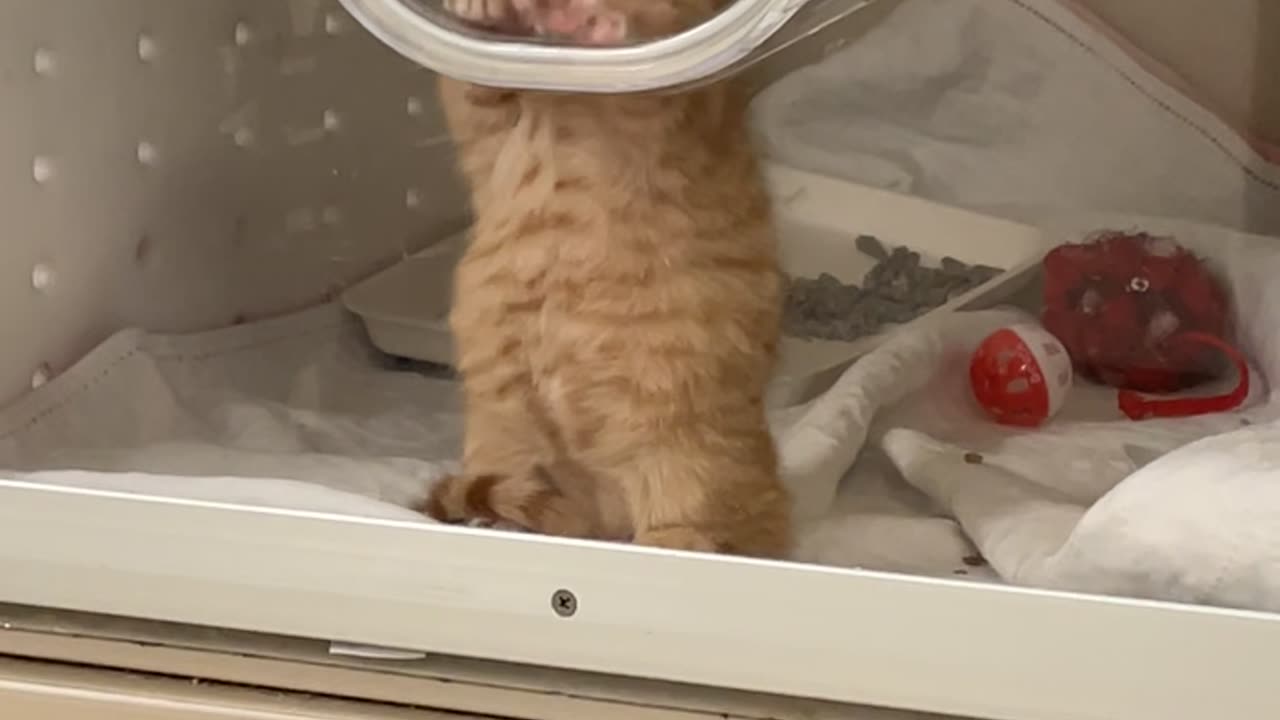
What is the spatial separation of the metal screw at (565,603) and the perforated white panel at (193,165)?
332mm

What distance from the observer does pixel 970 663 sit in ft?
2.04

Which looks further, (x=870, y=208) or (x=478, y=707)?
(x=870, y=208)

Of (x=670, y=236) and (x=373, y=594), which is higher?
(x=670, y=236)

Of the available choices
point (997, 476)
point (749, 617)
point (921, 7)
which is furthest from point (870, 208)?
point (749, 617)

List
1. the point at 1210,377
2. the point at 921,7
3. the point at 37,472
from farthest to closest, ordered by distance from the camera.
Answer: the point at 921,7 < the point at 1210,377 < the point at 37,472

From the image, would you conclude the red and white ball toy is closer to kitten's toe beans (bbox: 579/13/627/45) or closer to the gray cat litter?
the gray cat litter

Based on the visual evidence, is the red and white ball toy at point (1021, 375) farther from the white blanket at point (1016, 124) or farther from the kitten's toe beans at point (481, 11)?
the kitten's toe beans at point (481, 11)

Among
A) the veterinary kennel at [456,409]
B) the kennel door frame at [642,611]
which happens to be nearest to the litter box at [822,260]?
the veterinary kennel at [456,409]

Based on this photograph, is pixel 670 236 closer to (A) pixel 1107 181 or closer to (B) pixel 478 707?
(B) pixel 478 707

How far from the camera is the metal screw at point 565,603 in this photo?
0.66 m

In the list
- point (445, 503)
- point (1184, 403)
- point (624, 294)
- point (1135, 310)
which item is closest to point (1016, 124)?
point (1135, 310)

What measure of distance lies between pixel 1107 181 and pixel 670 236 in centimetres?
41

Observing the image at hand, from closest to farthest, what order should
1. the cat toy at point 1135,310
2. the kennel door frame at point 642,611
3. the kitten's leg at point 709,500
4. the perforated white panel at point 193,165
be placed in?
the kennel door frame at point 642,611
the kitten's leg at point 709,500
the perforated white panel at point 193,165
the cat toy at point 1135,310

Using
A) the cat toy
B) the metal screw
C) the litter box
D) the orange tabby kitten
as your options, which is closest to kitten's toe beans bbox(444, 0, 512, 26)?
the orange tabby kitten
